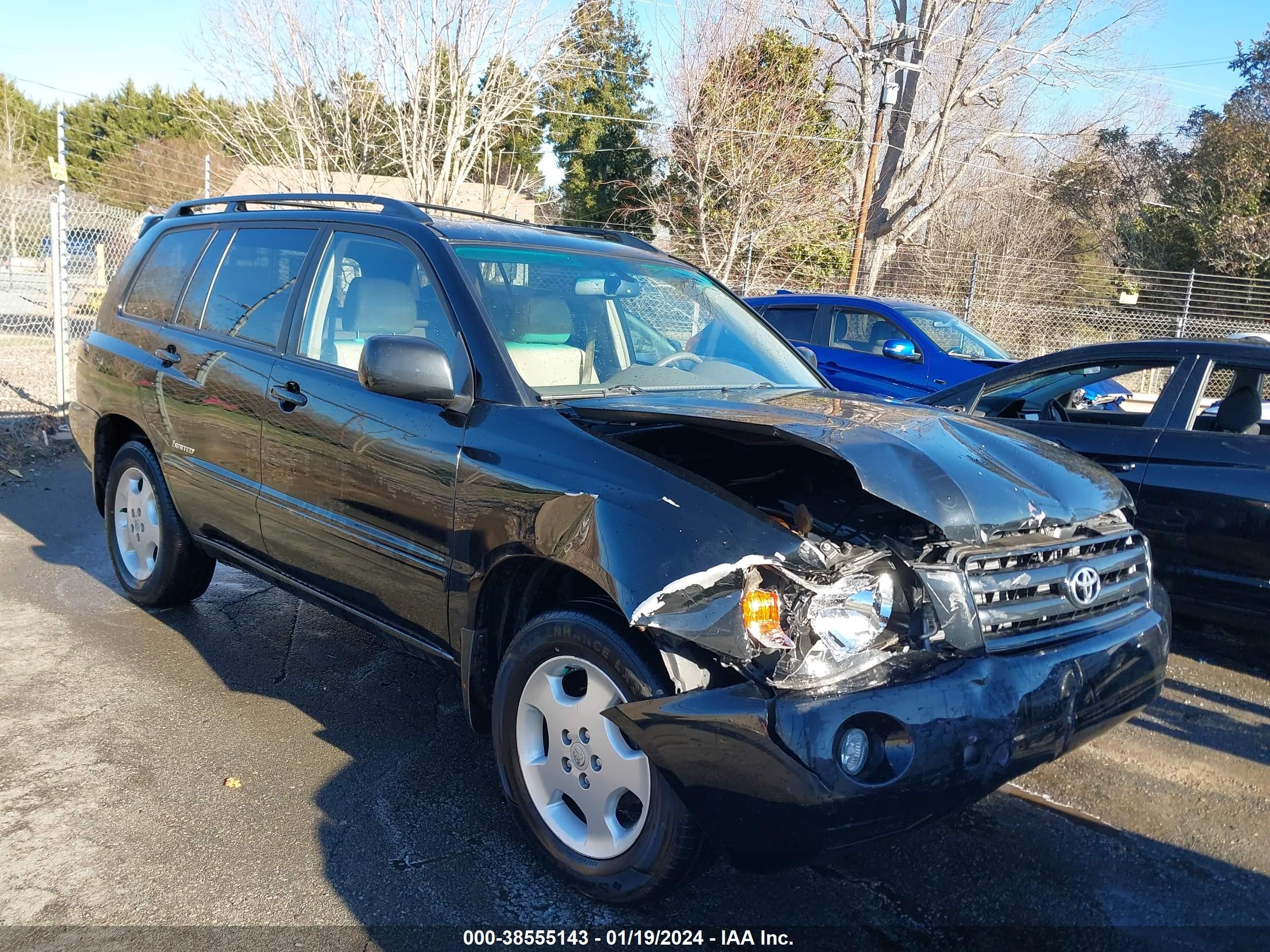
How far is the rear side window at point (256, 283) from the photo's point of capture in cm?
394

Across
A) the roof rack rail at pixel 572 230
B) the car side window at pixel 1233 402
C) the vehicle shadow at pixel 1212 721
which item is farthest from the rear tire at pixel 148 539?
the car side window at pixel 1233 402

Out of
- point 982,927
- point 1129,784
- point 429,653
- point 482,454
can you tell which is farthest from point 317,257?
point 1129,784

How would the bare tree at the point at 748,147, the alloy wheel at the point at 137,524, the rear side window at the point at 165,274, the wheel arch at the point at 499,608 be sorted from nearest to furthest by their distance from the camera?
1. the wheel arch at the point at 499,608
2. the rear side window at the point at 165,274
3. the alloy wheel at the point at 137,524
4. the bare tree at the point at 748,147

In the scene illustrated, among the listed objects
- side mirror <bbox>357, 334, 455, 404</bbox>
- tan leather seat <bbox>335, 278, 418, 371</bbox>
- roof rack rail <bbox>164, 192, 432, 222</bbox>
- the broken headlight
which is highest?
roof rack rail <bbox>164, 192, 432, 222</bbox>

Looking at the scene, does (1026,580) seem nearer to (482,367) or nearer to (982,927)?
(982,927)

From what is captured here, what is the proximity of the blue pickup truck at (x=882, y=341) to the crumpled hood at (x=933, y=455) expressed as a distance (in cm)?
578

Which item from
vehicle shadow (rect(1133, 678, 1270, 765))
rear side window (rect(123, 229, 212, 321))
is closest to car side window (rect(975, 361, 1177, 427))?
vehicle shadow (rect(1133, 678, 1270, 765))

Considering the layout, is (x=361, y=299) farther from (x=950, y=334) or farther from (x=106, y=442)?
(x=950, y=334)

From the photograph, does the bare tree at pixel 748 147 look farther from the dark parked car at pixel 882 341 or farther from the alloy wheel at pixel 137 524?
the alloy wheel at pixel 137 524

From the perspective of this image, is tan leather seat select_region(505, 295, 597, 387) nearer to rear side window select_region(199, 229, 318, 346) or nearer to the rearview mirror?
the rearview mirror

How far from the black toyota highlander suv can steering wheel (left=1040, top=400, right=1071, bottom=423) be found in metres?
2.20

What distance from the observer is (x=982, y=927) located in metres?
2.62

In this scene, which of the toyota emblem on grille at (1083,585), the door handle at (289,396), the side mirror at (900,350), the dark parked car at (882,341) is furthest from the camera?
the dark parked car at (882,341)

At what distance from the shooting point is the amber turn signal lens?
2.27 metres
